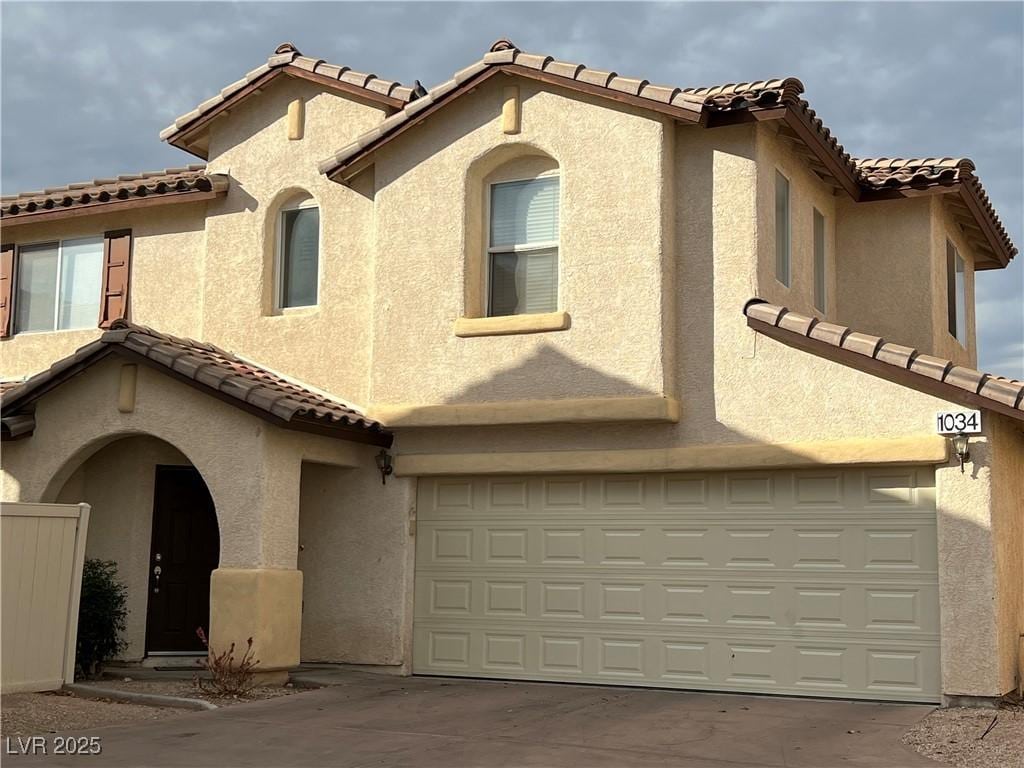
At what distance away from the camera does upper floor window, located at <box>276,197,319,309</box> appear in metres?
15.9

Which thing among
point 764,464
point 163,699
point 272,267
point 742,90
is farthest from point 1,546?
point 742,90

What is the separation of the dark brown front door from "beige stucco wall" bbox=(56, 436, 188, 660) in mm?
107

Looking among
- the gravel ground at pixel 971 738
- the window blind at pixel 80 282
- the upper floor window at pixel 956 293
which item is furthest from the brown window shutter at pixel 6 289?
the gravel ground at pixel 971 738

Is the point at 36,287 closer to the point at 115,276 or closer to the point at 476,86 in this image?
the point at 115,276

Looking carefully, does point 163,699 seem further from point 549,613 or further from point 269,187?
point 269,187

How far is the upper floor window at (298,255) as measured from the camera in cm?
1595

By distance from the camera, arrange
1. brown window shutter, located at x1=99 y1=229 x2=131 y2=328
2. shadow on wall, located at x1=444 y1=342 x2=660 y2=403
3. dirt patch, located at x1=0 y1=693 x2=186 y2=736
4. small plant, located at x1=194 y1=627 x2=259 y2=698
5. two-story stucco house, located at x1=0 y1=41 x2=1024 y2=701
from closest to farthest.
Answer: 1. dirt patch, located at x1=0 y1=693 x2=186 y2=736
2. small plant, located at x1=194 y1=627 x2=259 y2=698
3. two-story stucco house, located at x1=0 y1=41 x2=1024 y2=701
4. shadow on wall, located at x1=444 y1=342 x2=660 y2=403
5. brown window shutter, located at x1=99 y1=229 x2=131 y2=328

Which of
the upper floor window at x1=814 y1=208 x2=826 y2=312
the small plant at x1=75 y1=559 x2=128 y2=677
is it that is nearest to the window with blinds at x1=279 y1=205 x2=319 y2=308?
the small plant at x1=75 y1=559 x2=128 y2=677

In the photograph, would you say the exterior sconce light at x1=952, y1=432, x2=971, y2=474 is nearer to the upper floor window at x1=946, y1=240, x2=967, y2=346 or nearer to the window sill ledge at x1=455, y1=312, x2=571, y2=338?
the window sill ledge at x1=455, y1=312, x2=571, y2=338

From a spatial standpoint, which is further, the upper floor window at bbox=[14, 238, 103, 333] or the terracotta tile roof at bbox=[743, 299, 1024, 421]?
the upper floor window at bbox=[14, 238, 103, 333]

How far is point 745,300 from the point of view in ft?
42.9

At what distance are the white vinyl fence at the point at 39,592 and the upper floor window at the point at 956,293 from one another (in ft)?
37.8

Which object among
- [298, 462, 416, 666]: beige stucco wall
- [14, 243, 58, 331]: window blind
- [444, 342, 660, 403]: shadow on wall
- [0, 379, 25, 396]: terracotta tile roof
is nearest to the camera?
[444, 342, 660, 403]: shadow on wall

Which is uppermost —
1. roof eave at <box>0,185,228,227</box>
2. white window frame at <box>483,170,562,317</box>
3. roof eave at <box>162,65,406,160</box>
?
roof eave at <box>162,65,406,160</box>
